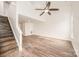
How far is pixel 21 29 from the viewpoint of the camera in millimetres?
1613

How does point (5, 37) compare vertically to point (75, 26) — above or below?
below

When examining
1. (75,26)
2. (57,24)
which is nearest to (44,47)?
(57,24)

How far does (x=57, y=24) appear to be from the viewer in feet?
5.19

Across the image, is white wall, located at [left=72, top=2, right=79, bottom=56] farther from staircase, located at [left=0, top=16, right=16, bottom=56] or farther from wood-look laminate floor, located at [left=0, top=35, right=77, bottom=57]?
staircase, located at [left=0, top=16, right=16, bottom=56]

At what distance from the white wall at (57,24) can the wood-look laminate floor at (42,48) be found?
0.27 feet

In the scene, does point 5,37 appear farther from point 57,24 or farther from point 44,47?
point 57,24

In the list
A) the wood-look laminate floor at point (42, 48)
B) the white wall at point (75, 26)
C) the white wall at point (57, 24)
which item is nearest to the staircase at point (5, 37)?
the wood-look laminate floor at point (42, 48)

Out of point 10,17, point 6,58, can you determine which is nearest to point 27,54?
point 6,58

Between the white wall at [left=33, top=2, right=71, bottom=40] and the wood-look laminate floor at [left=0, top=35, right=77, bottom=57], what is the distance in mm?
82

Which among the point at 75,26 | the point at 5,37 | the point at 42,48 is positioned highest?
the point at 75,26

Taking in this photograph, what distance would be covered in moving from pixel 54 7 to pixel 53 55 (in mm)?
658

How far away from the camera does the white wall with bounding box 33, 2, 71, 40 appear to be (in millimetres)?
1572

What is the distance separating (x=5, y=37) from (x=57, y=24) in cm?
73

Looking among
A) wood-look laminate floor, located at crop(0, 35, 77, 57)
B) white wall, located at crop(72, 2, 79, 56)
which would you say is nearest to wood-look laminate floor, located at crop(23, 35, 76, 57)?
wood-look laminate floor, located at crop(0, 35, 77, 57)
